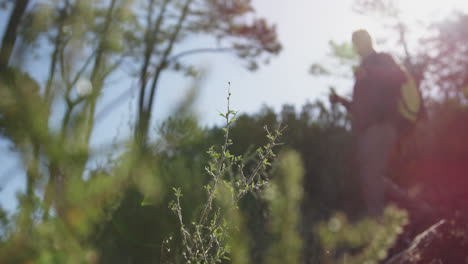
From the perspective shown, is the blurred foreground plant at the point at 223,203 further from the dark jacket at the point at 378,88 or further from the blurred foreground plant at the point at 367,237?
the dark jacket at the point at 378,88

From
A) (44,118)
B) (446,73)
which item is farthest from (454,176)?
(446,73)

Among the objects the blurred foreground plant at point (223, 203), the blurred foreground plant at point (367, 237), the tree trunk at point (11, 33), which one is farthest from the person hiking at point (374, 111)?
the tree trunk at point (11, 33)

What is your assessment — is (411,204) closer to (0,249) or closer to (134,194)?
(134,194)

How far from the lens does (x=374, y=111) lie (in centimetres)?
307

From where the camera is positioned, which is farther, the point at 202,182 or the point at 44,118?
the point at 44,118

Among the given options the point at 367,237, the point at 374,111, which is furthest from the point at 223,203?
the point at 374,111

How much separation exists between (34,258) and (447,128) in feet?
28.1

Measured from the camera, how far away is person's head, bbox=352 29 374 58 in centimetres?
282

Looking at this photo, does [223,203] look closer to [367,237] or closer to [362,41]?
[367,237]

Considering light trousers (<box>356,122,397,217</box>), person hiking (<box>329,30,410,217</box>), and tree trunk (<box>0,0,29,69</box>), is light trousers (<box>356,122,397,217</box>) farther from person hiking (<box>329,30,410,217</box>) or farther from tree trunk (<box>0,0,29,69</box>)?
tree trunk (<box>0,0,29,69</box>)

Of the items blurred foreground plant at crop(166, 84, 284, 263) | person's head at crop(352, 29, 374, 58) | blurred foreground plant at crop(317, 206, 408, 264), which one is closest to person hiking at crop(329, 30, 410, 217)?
person's head at crop(352, 29, 374, 58)

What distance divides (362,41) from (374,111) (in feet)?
2.40

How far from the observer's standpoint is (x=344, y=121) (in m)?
6.47

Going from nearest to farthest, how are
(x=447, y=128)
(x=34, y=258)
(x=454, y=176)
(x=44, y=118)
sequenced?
(x=34, y=258) → (x=44, y=118) → (x=454, y=176) → (x=447, y=128)
